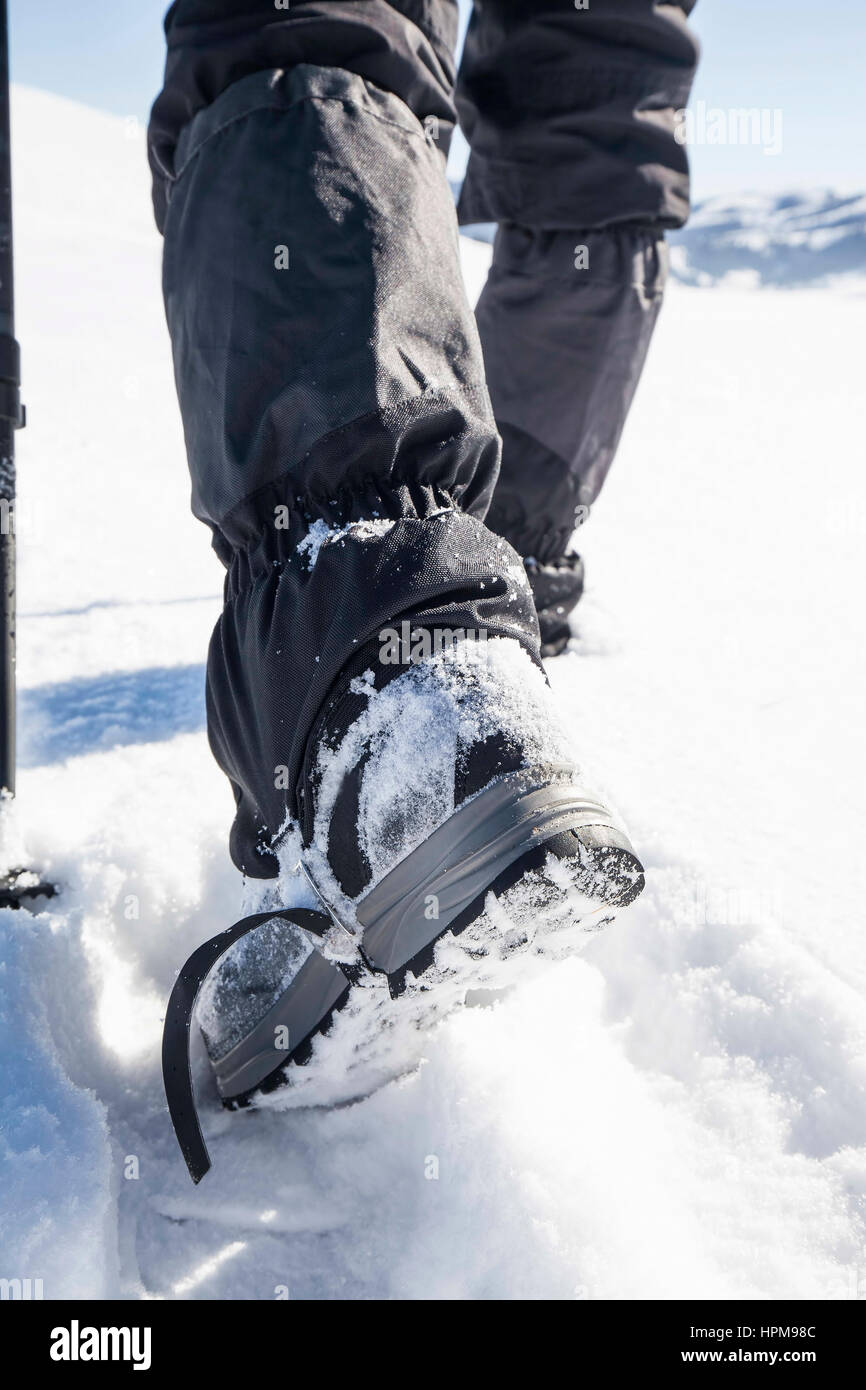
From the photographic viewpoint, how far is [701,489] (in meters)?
2.55

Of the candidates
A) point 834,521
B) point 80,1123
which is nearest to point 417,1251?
point 80,1123

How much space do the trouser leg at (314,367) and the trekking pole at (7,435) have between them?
0.26 m

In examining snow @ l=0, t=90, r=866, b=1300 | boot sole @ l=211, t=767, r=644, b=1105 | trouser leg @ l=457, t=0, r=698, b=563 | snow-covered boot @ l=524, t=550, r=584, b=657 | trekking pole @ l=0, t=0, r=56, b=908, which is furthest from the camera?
snow-covered boot @ l=524, t=550, r=584, b=657

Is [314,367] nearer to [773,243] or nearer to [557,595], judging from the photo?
[557,595]

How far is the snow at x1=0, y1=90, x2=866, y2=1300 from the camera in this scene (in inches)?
24.2

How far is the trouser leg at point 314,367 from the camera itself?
570 millimetres

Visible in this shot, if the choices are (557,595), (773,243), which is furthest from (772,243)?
(557,595)

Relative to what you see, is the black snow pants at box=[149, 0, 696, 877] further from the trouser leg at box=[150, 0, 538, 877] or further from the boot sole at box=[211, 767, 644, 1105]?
the boot sole at box=[211, 767, 644, 1105]

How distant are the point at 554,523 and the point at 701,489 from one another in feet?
4.25

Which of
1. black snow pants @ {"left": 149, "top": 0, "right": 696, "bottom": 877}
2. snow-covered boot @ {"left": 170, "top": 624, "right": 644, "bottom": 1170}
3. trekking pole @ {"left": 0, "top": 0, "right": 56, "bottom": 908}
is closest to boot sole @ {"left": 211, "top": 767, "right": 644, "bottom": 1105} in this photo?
snow-covered boot @ {"left": 170, "top": 624, "right": 644, "bottom": 1170}

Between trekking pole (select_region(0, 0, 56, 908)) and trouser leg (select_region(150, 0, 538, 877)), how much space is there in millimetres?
258

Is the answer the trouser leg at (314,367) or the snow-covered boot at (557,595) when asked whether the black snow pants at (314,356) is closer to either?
the trouser leg at (314,367)

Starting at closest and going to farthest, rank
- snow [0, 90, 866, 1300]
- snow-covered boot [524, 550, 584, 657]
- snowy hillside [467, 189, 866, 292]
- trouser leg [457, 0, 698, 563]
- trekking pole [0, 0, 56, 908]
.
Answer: snow [0, 90, 866, 1300], trekking pole [0, 0, 56, 908], trouser leg [457, 0, 698, 563], snow-covered boot [524, 550, 584, 657], snowy hillside [467, 189, 866, 292]
